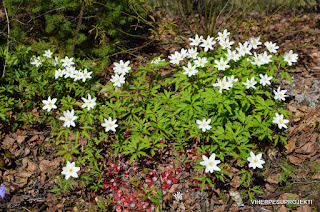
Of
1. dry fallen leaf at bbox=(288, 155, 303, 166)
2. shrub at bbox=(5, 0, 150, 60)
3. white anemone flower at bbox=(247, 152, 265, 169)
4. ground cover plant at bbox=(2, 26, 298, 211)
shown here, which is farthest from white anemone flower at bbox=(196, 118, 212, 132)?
shrub at bbox=(5, 0, 150, 60)

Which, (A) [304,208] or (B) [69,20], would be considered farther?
(B) [69,20]

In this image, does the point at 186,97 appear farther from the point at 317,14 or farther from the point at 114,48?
the point at 317,14

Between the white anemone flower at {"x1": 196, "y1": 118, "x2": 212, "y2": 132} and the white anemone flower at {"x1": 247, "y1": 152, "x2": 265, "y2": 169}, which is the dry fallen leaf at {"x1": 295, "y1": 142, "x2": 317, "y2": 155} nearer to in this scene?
the white anemone flower at {"x1": 247, "y1": 152, "x2": 265, "y2": 169}

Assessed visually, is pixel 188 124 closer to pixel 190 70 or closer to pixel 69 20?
pixel 190 70

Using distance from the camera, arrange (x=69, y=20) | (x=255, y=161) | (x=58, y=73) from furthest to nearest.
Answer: (x=69, y=20), (x=58, y=73), (x=255, y=161)

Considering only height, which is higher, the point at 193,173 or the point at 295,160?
the point at 295,160

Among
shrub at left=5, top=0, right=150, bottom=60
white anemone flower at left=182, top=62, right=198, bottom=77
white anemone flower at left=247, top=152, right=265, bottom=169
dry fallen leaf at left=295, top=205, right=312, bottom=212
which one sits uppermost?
shrub at left=5, top=0, right=150, bottom=60

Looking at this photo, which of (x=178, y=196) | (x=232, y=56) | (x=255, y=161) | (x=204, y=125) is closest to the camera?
(x=255, y=161)

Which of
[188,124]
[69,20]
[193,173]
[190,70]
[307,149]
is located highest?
[69,20]

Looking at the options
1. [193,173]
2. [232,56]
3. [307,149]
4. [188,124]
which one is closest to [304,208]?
[307,149]

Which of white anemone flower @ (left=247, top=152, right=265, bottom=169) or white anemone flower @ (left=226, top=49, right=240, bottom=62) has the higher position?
white anemone flower @ (left=226, top=49, right=240, bottom=62)

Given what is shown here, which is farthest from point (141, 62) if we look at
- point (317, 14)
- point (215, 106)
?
point (317, 14)
